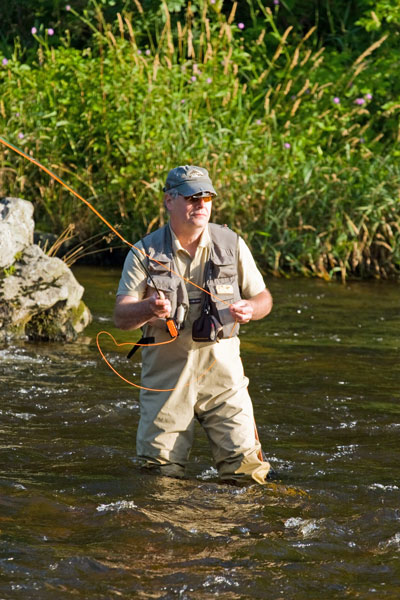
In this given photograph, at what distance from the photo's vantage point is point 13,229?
834 cm

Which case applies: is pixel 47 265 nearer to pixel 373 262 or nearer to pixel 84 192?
pixel 84 192

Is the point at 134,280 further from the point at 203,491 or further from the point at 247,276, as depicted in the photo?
the point at 203,491

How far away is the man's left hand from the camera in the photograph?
4273 millimetres

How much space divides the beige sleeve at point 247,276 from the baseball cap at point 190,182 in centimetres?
35

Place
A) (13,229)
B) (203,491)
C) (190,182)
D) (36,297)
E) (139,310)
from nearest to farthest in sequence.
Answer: (139,310) < (190,182) < (203,491) < (36,297) < (13,229)

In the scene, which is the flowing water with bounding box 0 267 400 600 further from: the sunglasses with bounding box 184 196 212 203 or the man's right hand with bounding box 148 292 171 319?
the sunglasses with bounding box 184 196 212 203

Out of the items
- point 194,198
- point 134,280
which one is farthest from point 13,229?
point 194,198

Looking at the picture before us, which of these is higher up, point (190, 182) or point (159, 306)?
point (190, 182)

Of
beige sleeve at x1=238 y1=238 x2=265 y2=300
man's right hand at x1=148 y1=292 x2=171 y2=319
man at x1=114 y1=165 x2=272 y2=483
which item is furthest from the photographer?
beige sleeve at x1=238 y1=238 x2=265 y2=300

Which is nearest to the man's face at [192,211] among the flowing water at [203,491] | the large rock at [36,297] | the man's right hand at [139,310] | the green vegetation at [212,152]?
the man's right hand at [139,310]

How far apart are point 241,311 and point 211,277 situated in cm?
23

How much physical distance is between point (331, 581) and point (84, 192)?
9173 mm

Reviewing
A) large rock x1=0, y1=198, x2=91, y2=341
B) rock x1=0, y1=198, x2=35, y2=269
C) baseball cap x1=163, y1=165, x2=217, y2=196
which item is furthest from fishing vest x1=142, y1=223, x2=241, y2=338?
rock x1=0, y1=198, x2=35, y2=269

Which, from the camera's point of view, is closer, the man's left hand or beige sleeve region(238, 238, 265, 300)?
the man's left hand
